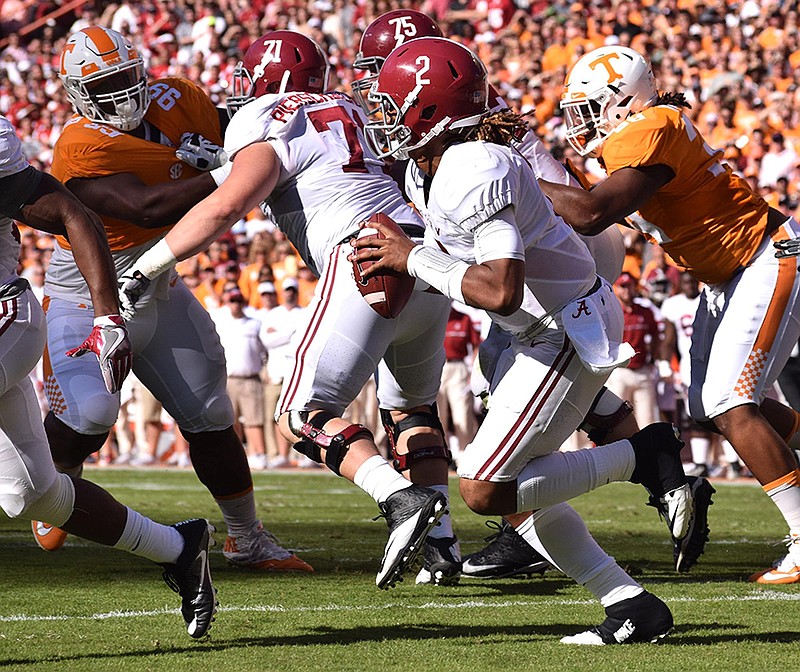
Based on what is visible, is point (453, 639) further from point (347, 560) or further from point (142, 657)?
point (347, 560)

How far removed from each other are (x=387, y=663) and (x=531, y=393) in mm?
842

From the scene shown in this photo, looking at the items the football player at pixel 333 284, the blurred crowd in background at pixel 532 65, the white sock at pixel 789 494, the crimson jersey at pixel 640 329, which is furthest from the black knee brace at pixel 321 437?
the crimson jersey at pixel 640 329

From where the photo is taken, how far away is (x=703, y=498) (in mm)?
4012

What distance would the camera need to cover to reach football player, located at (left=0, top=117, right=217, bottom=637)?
3.43m

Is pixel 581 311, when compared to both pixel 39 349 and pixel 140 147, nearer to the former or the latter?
pixel 39 349

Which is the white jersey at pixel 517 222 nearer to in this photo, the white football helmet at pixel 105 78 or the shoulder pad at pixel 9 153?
the shoulder pad at pixel 9 153

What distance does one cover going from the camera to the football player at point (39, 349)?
343 cm

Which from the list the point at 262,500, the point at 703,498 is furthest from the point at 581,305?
the point at 262,500

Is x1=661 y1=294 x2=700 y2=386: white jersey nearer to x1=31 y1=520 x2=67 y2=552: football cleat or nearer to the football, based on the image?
x1=31 y1=520 x2=67 y2=552: football cleat

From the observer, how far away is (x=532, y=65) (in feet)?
48.6

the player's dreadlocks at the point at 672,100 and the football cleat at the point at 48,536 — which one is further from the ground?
the player's dreadlocks at the point at 672,100

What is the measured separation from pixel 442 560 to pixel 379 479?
3.53 ft

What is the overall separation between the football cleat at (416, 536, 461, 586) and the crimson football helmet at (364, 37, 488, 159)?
164 cm

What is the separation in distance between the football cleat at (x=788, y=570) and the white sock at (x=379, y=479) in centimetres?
177
